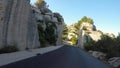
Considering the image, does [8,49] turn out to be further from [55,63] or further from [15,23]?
[55,63]

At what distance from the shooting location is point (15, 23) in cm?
2223

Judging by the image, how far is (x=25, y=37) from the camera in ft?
87.1

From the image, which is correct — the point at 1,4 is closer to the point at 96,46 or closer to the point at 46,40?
the point at 46,40

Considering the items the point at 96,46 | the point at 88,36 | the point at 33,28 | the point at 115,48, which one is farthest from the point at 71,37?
the point at 33,28

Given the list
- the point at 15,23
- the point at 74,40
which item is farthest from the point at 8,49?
the point at 74,40

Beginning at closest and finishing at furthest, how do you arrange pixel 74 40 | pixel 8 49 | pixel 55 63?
pixel 55 63 < pixel 8 49 < pixel 74 40

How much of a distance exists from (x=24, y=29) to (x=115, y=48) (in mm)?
18580

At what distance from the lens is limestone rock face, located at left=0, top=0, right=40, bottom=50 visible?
781 inches

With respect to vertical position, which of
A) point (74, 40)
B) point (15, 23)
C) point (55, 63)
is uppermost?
point (15, 23)

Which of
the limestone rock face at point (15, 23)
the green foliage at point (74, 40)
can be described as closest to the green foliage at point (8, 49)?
the limestone rock face at point (15, 23)

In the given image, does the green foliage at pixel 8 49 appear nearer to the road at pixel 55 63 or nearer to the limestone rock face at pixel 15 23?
the limestone rock face at pixel 15 23

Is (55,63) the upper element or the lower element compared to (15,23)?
lower

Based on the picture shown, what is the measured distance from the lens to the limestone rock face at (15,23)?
1984 centimetres

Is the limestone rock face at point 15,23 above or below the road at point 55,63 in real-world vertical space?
above
